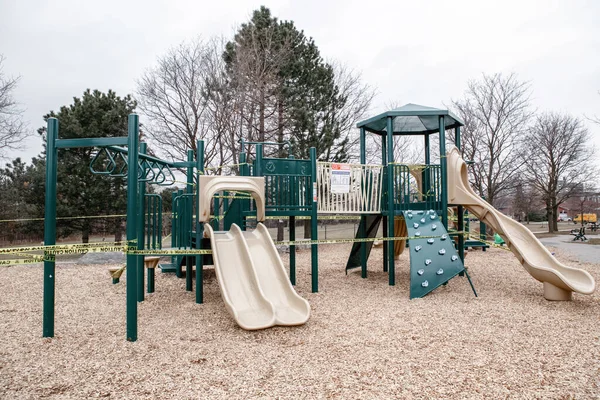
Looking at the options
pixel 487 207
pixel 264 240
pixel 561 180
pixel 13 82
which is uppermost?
pixel 13 82

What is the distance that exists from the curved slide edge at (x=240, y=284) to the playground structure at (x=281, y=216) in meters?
0.01

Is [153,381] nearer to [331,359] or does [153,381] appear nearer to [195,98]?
[331,359]

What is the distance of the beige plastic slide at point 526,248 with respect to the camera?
19.9 ft

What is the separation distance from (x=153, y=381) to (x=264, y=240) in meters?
3.25

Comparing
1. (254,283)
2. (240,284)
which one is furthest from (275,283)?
(240,284)

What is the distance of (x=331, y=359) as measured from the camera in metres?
3.72

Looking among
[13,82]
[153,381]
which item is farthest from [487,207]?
[13,82]

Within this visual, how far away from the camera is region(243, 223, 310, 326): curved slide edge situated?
488cm

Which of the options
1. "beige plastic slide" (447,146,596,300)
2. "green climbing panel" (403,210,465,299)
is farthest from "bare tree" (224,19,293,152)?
"green climbing panel" (403,210,465,299)

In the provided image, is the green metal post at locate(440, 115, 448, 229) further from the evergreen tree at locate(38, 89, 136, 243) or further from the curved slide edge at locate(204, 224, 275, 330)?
the evergreen tree at locate(38, 89, 136, 243)

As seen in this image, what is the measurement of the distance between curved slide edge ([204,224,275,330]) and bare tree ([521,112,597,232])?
24581mm

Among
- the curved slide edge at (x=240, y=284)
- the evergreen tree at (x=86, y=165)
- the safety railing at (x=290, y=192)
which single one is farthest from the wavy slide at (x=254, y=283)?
the evergreen tree at (x=86, y=165)

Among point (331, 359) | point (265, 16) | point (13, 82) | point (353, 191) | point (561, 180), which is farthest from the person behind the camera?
point (561, 180)

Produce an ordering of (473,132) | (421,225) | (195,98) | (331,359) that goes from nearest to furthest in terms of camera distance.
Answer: (331,359) → (421,225) → (195,98) → (473,132)
